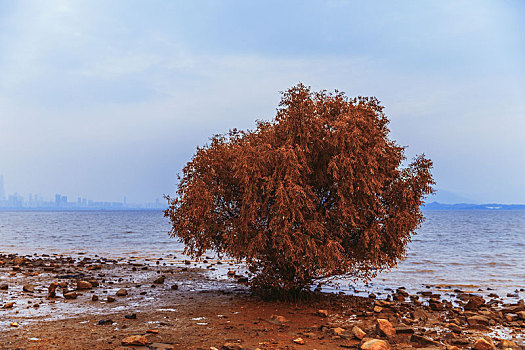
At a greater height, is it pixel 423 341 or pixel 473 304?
pixel 423 341

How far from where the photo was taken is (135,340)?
12.4 meters

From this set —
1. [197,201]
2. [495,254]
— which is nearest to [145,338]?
[197,201]

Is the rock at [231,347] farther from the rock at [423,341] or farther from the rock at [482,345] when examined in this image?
the rock at [482,345]

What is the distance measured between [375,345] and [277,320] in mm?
3990

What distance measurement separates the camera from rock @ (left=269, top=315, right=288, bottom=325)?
15.2 meters

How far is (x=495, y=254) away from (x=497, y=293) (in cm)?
2576

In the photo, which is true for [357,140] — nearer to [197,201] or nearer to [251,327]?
[197,201]

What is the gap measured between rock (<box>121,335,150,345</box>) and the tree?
17.1 ft

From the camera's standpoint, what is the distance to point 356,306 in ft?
60.0

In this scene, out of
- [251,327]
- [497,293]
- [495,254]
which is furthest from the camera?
[495,254]

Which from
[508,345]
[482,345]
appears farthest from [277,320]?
[508,345]

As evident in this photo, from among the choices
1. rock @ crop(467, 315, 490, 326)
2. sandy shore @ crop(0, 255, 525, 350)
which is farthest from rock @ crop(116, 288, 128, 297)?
rock @ crop(467, 315, 490, 326)

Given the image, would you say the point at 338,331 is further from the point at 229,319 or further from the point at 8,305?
the point at 8,305

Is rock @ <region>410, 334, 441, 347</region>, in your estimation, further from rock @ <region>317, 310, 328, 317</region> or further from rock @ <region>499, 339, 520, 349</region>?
rock @ <region>317, 310, 328, 317</region>
